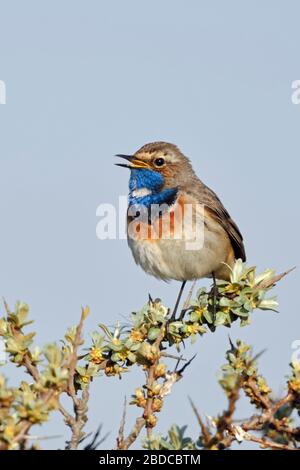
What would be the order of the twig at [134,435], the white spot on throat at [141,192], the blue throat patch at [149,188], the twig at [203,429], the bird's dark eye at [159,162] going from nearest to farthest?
the twig at [203,429] → the twig at [134,435] → the blue throat patch at [149,188] → the white spot on throat at [141,192] → the bird's dark eye at [159,162]

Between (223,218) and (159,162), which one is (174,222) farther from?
(159,162)

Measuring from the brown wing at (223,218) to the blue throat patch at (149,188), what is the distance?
1.34 ft

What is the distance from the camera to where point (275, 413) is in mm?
4238

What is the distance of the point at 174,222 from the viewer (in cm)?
905

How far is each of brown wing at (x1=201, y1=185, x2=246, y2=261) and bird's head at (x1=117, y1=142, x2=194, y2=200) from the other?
→ 13.3 inches

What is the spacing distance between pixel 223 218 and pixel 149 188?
37.4 inches

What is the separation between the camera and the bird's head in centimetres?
994

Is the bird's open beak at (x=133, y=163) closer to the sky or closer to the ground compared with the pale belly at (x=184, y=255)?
closer to the sky

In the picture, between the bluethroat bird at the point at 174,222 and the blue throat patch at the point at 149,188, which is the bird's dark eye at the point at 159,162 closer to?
the bluethroat bird at the point at 174,222

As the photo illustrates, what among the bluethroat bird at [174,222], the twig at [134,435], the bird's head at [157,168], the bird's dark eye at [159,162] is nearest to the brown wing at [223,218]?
the bluethroat bird at [174,222]

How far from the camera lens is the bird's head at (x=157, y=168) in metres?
9.94

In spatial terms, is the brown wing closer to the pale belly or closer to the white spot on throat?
the pale belly

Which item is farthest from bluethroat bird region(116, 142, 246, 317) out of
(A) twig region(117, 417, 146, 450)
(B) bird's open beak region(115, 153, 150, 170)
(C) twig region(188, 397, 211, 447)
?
(C) twig region(188, 397, 211, 447)
